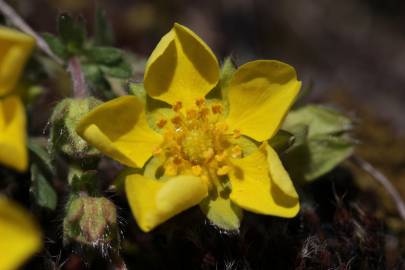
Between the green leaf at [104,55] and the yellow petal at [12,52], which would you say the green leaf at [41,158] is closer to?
the green leaf at [104,55]

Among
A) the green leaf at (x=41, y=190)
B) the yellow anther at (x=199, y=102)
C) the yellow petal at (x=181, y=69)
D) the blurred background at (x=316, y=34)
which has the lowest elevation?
the blurred background at (x=316, y=34)

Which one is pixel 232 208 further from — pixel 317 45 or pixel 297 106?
pixel 317 45

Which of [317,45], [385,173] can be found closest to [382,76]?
[317,45]

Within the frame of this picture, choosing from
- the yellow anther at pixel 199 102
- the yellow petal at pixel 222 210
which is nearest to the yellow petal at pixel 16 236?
the yellow petal at pixel 222 210

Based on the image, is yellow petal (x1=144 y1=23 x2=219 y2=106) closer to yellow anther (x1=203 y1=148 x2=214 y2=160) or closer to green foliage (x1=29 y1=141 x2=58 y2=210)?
yellow anther (x1=203 y1=148 x2=214 y2=160)

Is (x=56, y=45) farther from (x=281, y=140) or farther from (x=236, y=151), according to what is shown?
(x=281, y=140)

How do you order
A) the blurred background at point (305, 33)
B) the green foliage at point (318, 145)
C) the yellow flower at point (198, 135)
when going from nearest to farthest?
the yellow flower at point (198, 135), the green foliage at point (318, 145), the blurred background at point (305, 33)
